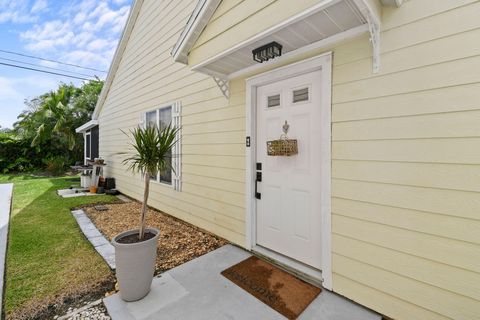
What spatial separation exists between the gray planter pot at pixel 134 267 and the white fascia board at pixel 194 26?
233 centimetres

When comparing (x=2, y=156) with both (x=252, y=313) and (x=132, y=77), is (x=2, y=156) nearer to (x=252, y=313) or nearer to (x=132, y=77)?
(x=132, y=77)

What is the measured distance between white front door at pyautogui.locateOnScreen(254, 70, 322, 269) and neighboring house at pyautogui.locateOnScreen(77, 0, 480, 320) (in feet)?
0.05

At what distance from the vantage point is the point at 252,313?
188 centimetres

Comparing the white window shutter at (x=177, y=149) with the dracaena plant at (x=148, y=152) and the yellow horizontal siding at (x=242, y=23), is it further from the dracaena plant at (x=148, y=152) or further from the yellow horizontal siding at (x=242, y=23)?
the dracaena plant at (x=148, y=152)

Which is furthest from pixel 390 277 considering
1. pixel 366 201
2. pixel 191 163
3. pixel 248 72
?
pixel 191 163

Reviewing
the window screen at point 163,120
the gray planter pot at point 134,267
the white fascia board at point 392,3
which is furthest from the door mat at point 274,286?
the window screen at point 163,120

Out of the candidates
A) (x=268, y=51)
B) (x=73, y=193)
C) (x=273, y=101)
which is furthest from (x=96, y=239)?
(x=73, y=193)

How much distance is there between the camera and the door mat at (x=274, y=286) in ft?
6.46

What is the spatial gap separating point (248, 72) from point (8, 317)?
3519mm

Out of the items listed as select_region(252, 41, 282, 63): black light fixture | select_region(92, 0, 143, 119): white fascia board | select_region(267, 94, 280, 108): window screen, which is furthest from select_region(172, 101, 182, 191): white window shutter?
select_region(92, 0, 143, 119): white fascia board

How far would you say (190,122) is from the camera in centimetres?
402

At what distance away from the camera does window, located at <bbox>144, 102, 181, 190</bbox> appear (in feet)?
14.2

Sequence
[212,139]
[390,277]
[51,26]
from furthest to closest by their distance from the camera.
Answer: [51,26] < [212,139] < [390,277]

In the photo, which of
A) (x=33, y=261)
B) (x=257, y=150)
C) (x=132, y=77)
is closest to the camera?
(x=33, y=261)
